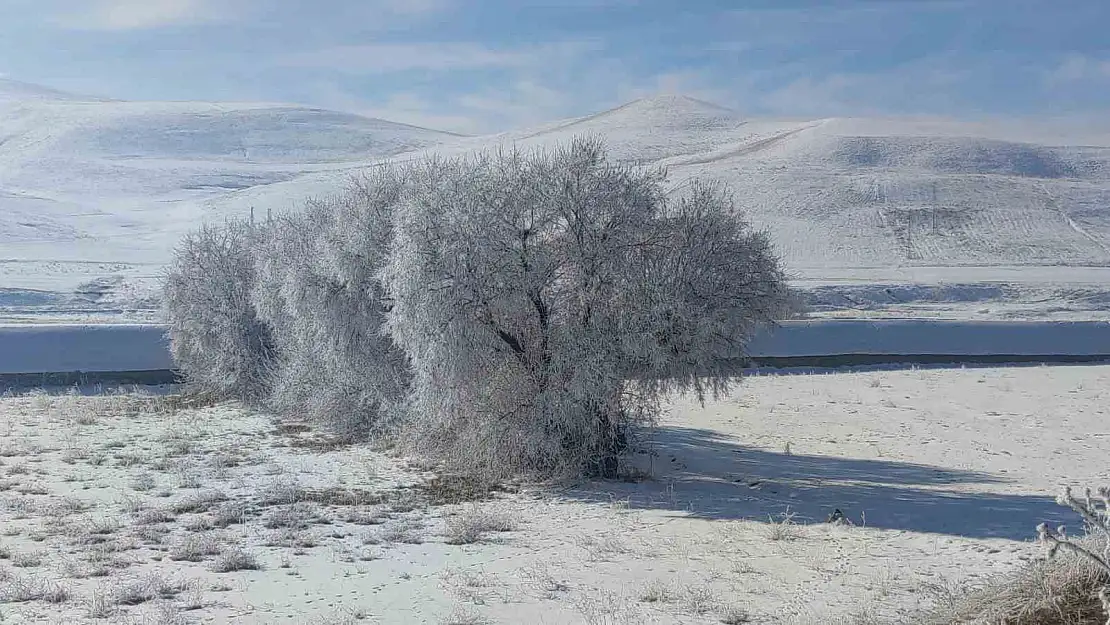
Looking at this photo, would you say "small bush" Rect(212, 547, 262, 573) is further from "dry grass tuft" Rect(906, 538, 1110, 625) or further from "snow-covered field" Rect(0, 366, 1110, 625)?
"dry grass tuft" Rect(906, 538, 1110, 625)

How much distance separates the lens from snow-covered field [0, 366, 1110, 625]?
885 cm

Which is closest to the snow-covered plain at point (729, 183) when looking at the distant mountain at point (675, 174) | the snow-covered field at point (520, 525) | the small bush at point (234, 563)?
the distant mountain at point (675, 174)

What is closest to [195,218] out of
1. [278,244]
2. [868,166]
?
[868,166]

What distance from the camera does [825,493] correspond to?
14.2 m

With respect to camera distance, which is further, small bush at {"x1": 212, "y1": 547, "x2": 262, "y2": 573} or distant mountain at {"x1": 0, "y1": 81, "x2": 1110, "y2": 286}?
distant mountain at {"x1": 0, "y1": 81, "x2": 1110, "y2": 286}

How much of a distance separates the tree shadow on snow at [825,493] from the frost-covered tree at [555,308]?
1.26 meters

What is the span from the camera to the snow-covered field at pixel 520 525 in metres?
8.85

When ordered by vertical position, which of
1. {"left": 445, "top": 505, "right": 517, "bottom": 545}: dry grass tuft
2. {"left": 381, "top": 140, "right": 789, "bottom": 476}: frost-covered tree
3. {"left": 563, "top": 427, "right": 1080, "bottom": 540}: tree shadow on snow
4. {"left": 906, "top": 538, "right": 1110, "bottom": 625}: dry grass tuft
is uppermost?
{"left": 381, "top": 140, "right": 789, "bottom": 476}: frost-covered tree

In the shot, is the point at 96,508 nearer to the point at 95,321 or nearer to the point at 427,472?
the point at 427,472

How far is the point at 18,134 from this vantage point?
4193 inches

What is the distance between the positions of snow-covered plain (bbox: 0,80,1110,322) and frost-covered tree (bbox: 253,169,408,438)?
1580 cm

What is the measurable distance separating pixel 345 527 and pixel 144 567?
245 cm

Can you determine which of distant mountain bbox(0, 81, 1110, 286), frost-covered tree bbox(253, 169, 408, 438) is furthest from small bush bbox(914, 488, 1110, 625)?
distant mountain bbox(0, 81, 1110, 286)

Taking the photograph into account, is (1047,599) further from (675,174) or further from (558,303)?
(675,174)
